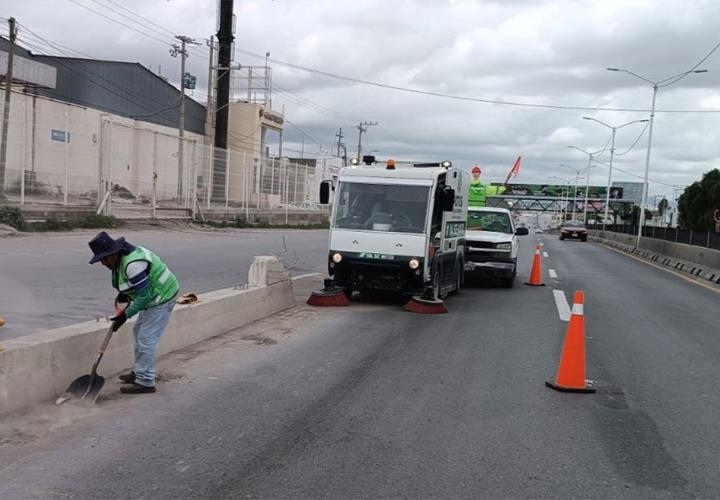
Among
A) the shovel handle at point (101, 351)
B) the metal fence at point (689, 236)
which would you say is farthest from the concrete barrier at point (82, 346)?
the metal fence at point (689, 236)

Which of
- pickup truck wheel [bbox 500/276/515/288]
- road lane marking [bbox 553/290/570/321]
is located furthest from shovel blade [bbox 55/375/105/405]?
pickup truck wheel [bbox 500/276/515/288]

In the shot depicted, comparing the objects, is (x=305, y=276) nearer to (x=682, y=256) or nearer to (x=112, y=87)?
(x=682, y=256)

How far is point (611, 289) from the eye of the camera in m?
17.2

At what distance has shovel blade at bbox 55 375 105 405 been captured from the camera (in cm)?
599

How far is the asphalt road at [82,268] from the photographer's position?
9367 mm

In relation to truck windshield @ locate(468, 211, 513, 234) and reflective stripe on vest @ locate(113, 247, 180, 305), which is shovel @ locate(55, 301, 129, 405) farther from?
truck windshield @ locate(468, 211, 513, 234)

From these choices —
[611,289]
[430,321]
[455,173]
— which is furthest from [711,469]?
[611,289]

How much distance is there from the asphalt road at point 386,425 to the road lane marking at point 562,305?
6.86 ft

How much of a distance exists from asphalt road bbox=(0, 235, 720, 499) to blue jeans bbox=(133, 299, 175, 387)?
227mm

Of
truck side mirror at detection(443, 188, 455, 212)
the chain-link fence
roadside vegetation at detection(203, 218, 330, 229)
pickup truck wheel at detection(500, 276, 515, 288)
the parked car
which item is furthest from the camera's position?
the parked car

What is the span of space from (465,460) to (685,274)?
20.5 metres

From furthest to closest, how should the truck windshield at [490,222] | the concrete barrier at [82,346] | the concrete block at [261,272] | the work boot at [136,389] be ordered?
the truck windshield at [490,222] → the concrete block at [261,272] → the work boot at [136,389] → the concrete barrier at [82,346]

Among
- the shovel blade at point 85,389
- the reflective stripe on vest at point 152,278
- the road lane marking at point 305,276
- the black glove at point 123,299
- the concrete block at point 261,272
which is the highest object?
the reflective stripe on vest at point 152,278

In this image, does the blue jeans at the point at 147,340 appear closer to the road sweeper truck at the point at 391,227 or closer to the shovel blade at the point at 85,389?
the shovel blade at the point at 85,389
